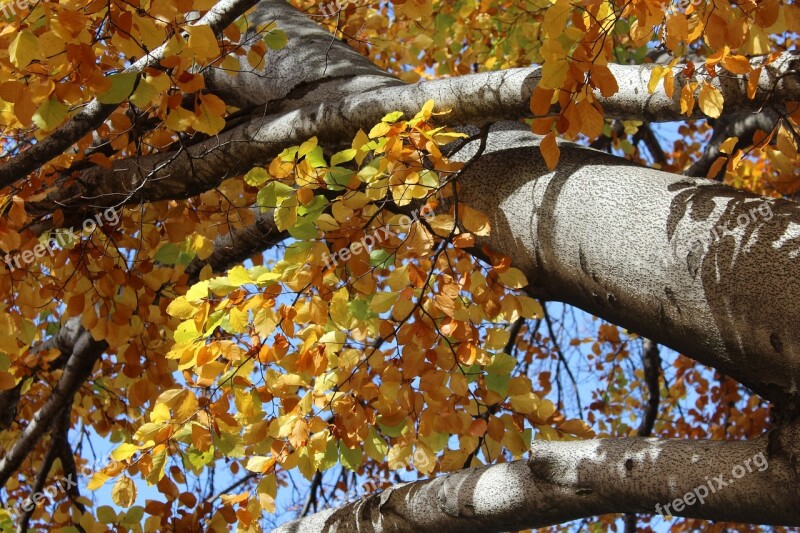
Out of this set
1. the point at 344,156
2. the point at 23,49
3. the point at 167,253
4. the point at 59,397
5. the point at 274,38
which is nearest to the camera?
the point at 23,49

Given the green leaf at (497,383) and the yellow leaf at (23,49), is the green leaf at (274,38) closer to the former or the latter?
the yellow leaf at (23,49)

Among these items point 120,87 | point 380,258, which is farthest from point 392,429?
point 120,87

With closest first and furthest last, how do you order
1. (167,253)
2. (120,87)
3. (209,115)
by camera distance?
(120,87) < (209,115) < (167,253)

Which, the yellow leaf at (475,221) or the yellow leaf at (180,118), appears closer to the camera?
the yellow leaf at (475,221)

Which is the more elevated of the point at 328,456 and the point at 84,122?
the point at 84,122

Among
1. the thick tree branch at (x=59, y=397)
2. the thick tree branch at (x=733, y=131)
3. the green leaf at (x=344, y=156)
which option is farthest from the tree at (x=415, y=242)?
the thick tree branch at (x=733, y=131)

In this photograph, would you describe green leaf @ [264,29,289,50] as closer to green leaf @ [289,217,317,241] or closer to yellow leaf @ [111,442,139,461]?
green leaf @ [289,217,317,241]

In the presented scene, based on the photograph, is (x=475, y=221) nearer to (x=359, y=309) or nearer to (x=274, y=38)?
(x=359, y=309)

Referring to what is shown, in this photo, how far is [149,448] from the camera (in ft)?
6.50

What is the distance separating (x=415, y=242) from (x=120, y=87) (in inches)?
28.1

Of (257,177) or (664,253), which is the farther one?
(257,177)

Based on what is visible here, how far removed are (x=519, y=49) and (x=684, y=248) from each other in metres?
3.67

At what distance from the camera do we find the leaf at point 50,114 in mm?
1625

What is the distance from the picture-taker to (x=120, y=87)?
159cm
